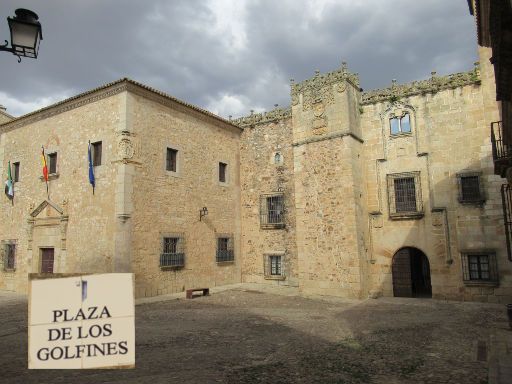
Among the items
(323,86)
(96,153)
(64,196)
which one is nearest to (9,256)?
(64,196)

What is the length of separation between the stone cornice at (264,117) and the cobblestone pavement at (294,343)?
8.80 meters

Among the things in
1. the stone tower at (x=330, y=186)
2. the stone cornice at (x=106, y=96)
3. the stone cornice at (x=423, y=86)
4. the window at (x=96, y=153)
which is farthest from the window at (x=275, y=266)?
the window at (x=96, y=153)

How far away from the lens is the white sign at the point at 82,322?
232 centimetres

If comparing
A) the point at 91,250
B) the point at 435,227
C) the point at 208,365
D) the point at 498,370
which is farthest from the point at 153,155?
the point at 498,370

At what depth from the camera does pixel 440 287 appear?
1405 cm

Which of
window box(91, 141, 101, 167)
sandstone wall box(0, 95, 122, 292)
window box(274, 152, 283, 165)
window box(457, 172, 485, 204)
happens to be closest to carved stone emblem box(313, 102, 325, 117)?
window box(274, 152, 283, 165)

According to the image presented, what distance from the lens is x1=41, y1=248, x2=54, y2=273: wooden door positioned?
15523 mm

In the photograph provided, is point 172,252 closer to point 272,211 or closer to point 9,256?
point 272,211

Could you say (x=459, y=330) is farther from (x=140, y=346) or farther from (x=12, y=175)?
(x=12, y=175)

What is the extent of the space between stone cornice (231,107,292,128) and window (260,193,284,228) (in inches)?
145

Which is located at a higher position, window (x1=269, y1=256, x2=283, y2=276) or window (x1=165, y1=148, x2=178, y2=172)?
window (x1=165, y1=148, x2=178, y2=172)

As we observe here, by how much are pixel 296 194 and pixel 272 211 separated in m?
2.14

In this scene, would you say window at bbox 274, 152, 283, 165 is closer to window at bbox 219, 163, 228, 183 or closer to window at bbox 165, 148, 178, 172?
window at bbox 219, 163, 228, 183

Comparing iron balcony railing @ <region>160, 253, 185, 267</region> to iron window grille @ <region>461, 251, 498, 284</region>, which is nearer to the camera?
iron window grille @ <region>461, 251, 498, 284</region>
